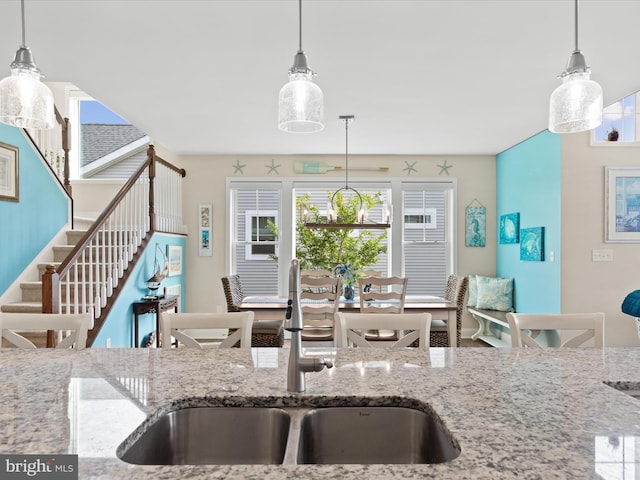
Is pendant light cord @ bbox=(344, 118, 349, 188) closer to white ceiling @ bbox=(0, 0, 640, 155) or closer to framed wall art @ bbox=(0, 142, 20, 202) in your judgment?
white ceiling @ bbox=(0, 0, 640, 155)

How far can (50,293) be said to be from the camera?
10.9 feet

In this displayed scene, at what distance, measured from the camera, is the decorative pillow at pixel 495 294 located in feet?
19.0

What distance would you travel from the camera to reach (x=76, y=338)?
188 centimetres

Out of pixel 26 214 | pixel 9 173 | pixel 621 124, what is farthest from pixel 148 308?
pixel 621 124

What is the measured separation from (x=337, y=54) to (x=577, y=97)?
→ 1856 millimetres

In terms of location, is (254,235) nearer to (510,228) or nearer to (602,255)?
(510,228)

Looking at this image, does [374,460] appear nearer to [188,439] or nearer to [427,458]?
[427,458]

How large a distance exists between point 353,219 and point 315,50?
348 centimetres

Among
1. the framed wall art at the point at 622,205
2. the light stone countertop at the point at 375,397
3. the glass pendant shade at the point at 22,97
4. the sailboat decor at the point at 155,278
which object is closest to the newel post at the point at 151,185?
the sailboat decor at the point at 155,278

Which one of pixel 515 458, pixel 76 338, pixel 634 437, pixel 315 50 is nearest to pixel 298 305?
pixel 515 458

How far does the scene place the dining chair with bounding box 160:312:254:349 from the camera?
2008 millimetres

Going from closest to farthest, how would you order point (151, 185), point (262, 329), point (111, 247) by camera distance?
point (262, 329)
point (111, 247)
point (151, 185)

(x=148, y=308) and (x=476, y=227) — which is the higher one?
(x=476, y=227)

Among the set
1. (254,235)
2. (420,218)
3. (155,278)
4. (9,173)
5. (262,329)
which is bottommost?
(262,329)
